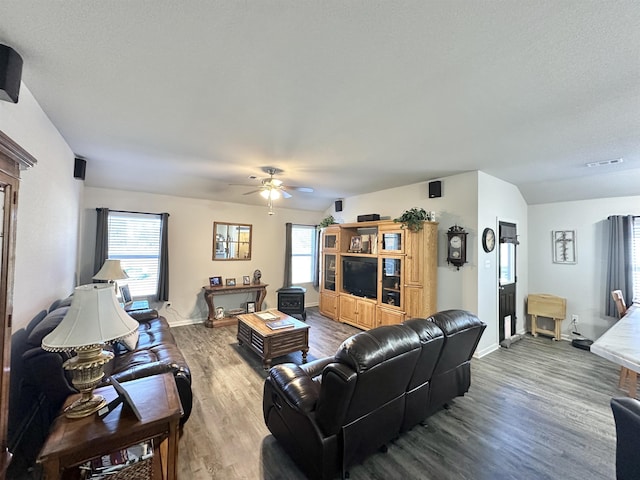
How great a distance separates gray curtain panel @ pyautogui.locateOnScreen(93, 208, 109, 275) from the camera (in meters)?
4.45

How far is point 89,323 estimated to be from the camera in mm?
1390

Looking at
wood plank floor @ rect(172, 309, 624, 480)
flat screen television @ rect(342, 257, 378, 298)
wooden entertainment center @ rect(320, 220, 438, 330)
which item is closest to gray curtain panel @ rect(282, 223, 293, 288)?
wooden entertainment center @ rect(320, 220, 438, 330)

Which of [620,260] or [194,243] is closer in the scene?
[620,260]

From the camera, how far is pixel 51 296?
2.76 metres

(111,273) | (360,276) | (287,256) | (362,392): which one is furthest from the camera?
(287,256)

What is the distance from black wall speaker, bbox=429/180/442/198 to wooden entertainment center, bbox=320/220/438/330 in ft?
1.56

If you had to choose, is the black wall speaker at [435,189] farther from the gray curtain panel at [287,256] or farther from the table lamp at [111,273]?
the table lamp at [111,273]

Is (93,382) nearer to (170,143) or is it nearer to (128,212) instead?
(170,143)

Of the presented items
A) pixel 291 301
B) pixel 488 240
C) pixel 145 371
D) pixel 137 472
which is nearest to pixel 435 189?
pixel 488 240

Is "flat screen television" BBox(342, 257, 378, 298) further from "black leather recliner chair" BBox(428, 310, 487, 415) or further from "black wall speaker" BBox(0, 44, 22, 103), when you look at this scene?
"black wall speaker" BBox(0, 44, 22, 103)

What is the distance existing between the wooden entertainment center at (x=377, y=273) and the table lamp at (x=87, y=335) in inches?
150

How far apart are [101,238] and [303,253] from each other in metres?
4.07

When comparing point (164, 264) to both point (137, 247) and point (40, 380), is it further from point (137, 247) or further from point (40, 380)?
point (40, 380)

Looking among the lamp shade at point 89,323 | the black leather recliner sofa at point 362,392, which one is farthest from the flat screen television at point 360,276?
the lamp shade at point 89,323
